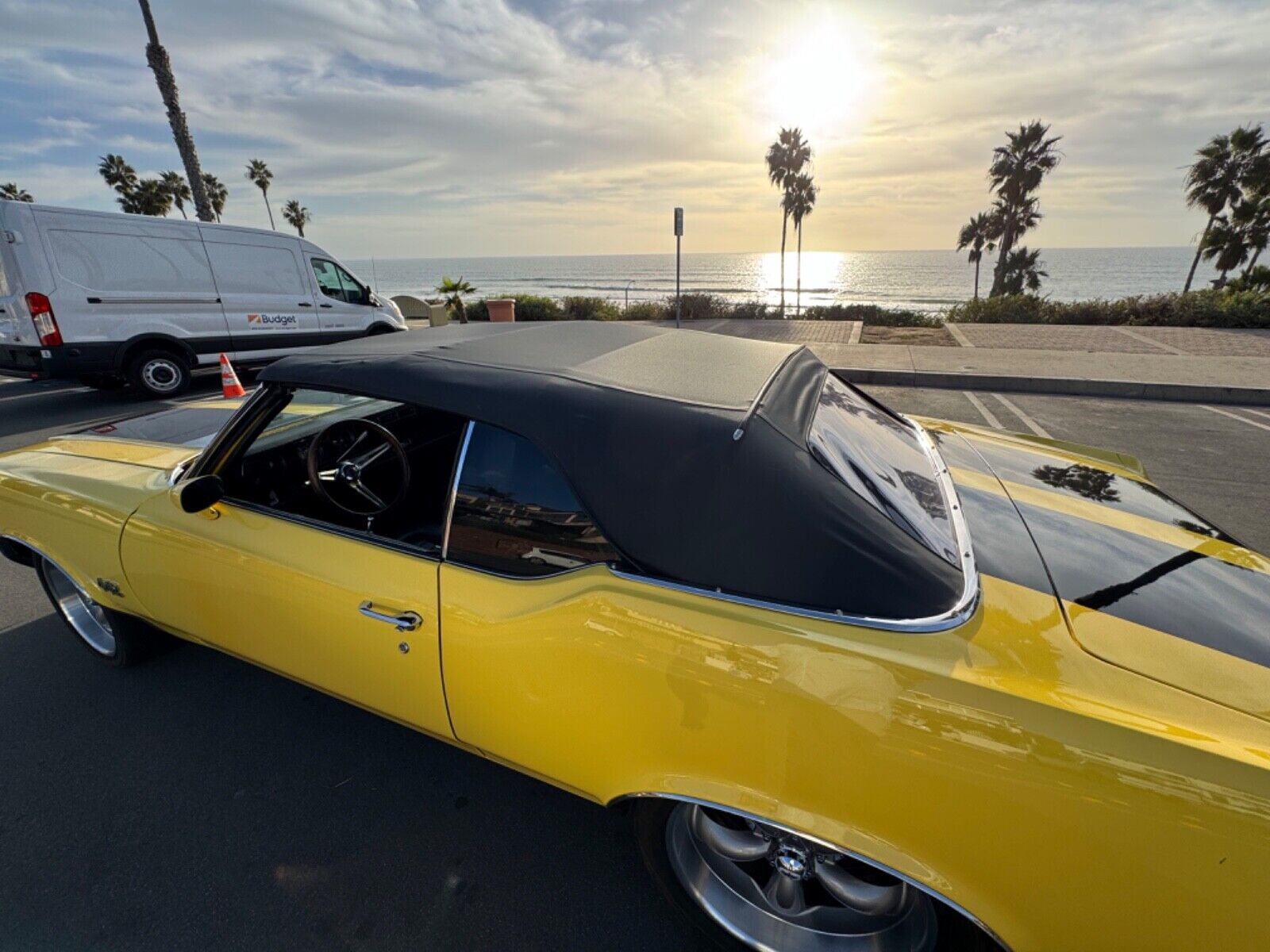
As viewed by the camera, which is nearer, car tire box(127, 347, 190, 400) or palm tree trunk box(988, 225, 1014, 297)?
car tire box(127, 347, 190, 400)

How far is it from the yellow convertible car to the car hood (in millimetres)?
11

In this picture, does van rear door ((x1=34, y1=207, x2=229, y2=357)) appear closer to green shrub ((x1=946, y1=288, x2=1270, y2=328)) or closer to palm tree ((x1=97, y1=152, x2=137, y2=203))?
green shrub ((x1=946, y1=288, x2=1270, y2=328))

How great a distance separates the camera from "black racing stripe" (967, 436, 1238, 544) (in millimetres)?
2010

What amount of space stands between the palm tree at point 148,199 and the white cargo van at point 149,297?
1347 inches

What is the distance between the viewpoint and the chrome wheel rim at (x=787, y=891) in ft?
4.72

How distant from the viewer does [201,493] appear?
6.08ft

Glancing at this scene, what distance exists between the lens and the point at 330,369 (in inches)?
71.3

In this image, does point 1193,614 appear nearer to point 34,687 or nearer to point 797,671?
point 797,671

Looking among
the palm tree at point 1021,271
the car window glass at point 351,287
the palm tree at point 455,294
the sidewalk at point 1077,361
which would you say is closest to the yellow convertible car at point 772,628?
the sidewalk at point 1077,361

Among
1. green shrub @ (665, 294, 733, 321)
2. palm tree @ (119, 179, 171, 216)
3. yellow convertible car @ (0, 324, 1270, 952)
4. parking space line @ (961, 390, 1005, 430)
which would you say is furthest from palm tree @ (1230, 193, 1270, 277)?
palm tree @ (119, 179, 171, 216)

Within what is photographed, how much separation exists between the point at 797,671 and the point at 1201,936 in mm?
795

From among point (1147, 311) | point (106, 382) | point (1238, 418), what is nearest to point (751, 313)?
point (1147, 311)

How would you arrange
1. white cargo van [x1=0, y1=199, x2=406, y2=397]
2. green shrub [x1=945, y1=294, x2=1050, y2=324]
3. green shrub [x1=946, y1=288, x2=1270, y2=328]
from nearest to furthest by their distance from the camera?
white cargo van [x1=0, y1=199, x2=406, y2=397]
green shrub [x1=946, y1=288, x2=1270, y2=328]
green shrub [x1=945, y1=294, x2=1050, y2=324]

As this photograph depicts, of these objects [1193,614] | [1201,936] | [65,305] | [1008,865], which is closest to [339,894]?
[1008,865]
